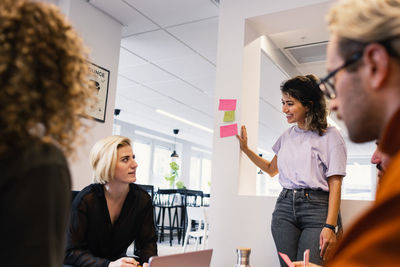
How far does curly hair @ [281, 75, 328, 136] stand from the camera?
2.03 metres

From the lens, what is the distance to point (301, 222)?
1969 millimetres

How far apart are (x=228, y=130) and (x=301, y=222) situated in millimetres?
978

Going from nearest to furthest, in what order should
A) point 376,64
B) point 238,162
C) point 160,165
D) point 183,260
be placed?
point 376,64
point 183,260
point 238,162
point 160,165

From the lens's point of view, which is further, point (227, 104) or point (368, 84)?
Answer: point (227, 104)

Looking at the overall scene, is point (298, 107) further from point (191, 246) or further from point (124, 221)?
point (191, 246)

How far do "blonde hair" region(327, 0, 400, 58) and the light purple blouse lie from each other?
1419 millimetres

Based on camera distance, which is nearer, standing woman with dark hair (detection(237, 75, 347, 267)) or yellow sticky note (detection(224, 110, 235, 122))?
standing woman with dark hair (detection(237, 75, 347, 267))

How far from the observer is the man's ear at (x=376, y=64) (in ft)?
1.88

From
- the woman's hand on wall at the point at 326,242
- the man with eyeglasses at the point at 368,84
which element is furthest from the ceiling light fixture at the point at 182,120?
the man with eyeglasses at the point at 368,84

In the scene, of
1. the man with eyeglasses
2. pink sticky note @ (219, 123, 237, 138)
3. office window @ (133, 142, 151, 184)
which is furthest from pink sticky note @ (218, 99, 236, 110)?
office window @ (133, 142, 151, 184)

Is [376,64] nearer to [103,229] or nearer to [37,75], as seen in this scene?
Result: [37,75]

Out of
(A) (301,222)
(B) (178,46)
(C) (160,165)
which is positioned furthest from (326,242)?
(C) (160,165)

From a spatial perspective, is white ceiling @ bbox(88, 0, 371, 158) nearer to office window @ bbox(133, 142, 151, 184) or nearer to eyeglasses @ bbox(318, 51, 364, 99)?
eyeglasses @ bbox(318, 51, 364, 99)

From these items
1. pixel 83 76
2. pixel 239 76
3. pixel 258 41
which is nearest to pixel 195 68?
pixel 258 41
